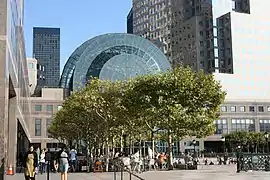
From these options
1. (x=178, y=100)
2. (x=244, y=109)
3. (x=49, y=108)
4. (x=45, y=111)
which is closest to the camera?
(x=178, y=100)

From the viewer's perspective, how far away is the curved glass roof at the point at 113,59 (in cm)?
13050

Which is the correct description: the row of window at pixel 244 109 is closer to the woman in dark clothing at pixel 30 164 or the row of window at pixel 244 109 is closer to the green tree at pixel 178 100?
the green tree at pixel 178 100

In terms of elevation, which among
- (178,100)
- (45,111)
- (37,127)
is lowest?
(37,127)

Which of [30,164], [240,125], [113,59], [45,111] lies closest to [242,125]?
[240,125]

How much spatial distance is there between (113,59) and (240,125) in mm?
40732

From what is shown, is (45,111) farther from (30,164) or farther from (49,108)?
(30,164)

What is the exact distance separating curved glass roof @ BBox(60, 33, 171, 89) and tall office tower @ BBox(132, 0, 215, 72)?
28.5 m

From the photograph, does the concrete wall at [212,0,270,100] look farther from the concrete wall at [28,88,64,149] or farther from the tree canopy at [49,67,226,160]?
the tree canopy at [49,67,226,160]

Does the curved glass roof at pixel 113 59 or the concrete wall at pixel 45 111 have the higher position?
the curved glass roof at pixel 113 59

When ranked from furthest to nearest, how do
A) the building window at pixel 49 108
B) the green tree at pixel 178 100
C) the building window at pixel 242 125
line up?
the building window at pixel 242 125
the building window at pixel 49 108
the green tree at pixel 178 100

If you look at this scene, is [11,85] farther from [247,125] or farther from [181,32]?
[181,32]

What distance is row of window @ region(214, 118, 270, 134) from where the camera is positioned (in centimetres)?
13425

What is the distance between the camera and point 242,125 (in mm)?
135750

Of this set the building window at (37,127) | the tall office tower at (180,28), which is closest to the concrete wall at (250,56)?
the tall office tower at (180,28)
